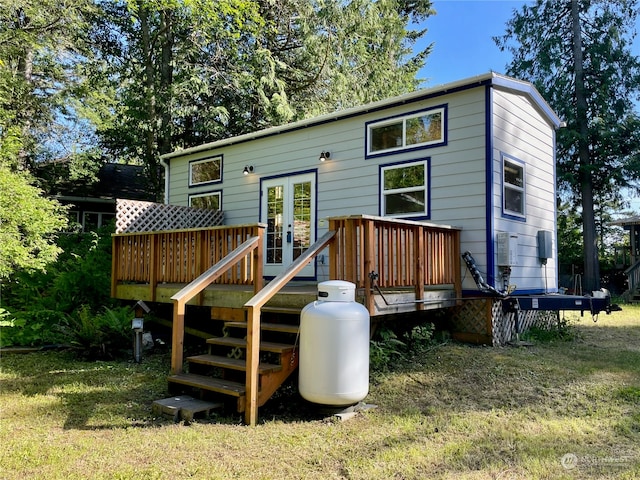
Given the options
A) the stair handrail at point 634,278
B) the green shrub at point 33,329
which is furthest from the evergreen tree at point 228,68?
the stair handrail at point 634,278

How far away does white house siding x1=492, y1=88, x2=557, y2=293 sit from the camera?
250 inches

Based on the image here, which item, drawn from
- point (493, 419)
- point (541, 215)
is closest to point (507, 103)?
point (541, 215)

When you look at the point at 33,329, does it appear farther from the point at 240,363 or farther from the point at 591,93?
the point at 591,93

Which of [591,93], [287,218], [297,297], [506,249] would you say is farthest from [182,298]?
[591,93]

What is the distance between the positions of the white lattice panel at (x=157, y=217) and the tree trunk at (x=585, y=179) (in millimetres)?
12781

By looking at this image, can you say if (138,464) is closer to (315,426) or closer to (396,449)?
(315,426)

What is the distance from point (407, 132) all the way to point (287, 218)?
2.61m

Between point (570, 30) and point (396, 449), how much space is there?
1869 centimetres

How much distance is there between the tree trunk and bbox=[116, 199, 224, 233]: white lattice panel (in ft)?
41.9

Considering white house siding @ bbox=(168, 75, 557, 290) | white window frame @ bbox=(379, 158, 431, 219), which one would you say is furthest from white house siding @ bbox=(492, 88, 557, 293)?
white window frame @ bbox=(379, 158, 431, 219)

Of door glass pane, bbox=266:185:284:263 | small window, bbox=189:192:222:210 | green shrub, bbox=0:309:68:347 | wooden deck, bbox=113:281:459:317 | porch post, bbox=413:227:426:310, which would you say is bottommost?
green shrub, bbox=0:309:68:347

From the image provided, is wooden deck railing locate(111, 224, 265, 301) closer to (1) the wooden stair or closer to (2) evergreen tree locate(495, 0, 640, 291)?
(1) the wooden stair

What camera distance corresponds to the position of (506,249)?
6047mm

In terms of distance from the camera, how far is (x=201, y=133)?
571 inches
